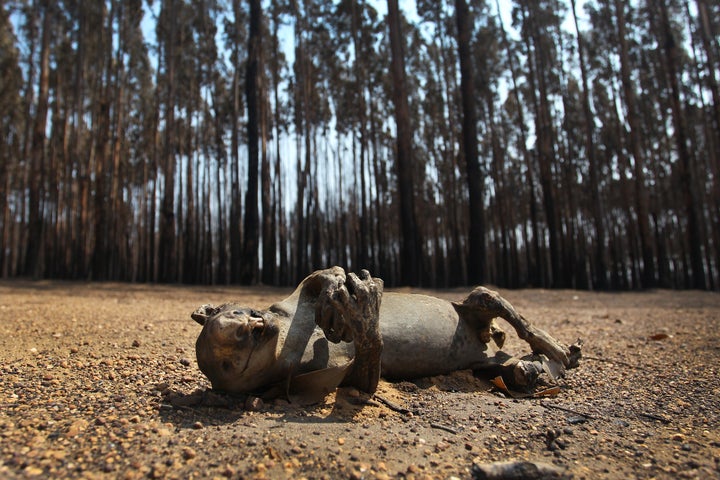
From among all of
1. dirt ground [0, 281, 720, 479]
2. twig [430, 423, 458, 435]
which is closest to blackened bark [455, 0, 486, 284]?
dirt ground [0, 281, 720, 479]

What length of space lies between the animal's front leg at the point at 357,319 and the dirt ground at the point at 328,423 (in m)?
0.22

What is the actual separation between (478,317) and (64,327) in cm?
407

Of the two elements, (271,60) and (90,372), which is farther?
(271,60)

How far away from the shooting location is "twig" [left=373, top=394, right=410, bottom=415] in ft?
8.79

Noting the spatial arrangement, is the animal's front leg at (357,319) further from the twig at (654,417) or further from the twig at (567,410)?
the twig at (654,417)

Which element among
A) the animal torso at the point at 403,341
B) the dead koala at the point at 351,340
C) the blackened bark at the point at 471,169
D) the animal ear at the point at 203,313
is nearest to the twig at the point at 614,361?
the dead koala at the point at 351,340

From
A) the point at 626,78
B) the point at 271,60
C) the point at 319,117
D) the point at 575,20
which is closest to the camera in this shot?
the point at 626,78

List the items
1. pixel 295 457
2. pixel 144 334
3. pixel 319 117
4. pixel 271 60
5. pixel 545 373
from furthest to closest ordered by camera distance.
Answer: 1. pixel 319 117
2. pixel 271 60
3. pixel 144 334
4. pixel 545 373
5. pixel 295 457

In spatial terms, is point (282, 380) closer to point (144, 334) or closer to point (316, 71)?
point (144, 334)

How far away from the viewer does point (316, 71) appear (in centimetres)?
2145

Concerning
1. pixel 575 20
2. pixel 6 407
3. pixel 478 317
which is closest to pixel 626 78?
pixel 575 20

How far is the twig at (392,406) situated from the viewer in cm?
268

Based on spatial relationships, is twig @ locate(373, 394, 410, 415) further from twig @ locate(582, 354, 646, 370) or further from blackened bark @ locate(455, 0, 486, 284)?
blackened bark @ locate(455, 0, 486, 284)

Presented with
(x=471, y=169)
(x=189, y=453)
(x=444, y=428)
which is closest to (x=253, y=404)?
(x=189, y=453)
